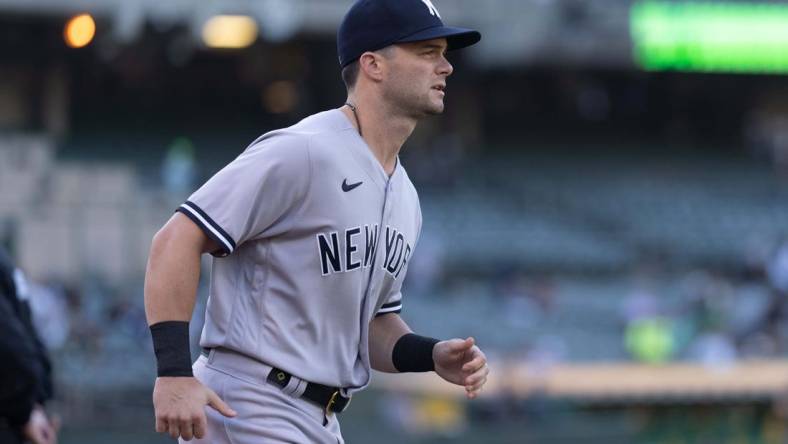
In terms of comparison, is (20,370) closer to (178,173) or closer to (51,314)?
(51,314)

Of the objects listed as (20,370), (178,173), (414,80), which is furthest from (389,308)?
(178,173)

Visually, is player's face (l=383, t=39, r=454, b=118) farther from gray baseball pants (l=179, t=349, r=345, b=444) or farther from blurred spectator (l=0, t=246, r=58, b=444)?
blurred spectator (l=0, t=246, r=58, b=444)

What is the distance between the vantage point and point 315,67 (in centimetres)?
2645

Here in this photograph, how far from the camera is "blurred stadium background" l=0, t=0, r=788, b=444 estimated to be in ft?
50.9

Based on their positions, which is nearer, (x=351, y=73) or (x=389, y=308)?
(x=351, y=73)

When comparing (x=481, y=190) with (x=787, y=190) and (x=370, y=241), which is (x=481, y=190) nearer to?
(x=787, y=190)

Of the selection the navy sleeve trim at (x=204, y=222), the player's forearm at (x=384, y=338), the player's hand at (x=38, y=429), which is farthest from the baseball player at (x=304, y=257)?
the player's hand at (x=38, y=429)

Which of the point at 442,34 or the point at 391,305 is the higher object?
the point at 442,34

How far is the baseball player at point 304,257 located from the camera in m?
3.42

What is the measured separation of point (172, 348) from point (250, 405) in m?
0.37

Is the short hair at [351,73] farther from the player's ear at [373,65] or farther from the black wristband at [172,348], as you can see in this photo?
the black wristband at [172,348]

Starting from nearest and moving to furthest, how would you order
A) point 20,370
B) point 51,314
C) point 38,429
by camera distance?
point 20,370
point 38,429
point 51,314

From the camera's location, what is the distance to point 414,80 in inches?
150

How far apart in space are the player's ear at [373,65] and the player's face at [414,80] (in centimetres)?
2
